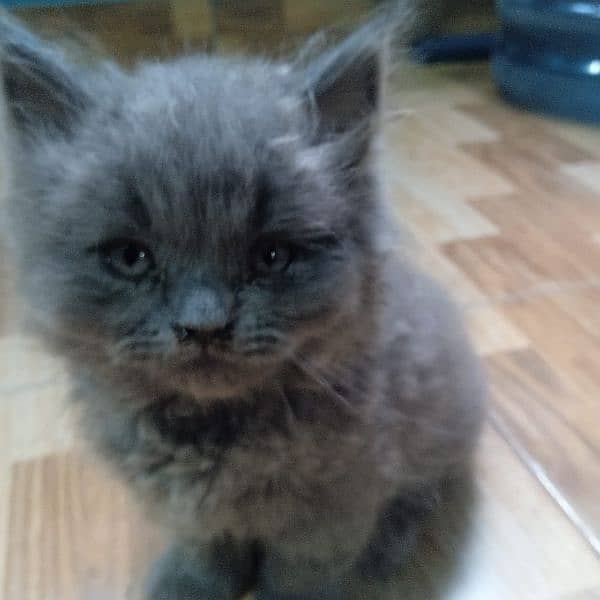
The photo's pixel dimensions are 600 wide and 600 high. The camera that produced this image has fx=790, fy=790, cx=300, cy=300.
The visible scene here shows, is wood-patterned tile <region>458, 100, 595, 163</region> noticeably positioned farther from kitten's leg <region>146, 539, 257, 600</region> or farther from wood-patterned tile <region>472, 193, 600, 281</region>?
kitten's leg <region>146, 539, 257, 600</region>

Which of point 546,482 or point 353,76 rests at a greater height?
point 353,76

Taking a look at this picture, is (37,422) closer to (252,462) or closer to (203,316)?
(252,462)

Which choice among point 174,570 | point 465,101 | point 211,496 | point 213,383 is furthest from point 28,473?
point 465,101

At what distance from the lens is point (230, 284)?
643 mm

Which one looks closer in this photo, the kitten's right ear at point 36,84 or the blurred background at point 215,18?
the kitten's right ear at point 36,84

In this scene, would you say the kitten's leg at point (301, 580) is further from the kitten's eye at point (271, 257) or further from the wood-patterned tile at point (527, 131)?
the wood-patterned tile at point (527, 131)

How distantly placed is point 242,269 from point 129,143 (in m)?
0.14

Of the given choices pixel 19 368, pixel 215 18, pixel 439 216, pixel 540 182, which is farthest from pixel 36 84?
pixel 215 18

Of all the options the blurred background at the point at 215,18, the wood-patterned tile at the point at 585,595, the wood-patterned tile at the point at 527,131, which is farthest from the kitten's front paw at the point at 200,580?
the blurred background at the point at 215,18

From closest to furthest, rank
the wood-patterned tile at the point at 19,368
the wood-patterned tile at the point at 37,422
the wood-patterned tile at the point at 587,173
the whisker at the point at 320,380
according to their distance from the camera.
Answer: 1. the whisker at the point at 320,380
2. the wood-patterned tile at the point at 37,422
3. the wood-patterned tile at the point at 19,368
4. the wood-patterned tile at the point at 587,173

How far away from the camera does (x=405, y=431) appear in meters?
0.86

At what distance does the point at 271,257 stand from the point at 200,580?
447 millimetres

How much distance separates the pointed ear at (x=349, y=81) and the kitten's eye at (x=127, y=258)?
21cm

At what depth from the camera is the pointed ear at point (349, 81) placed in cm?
69
